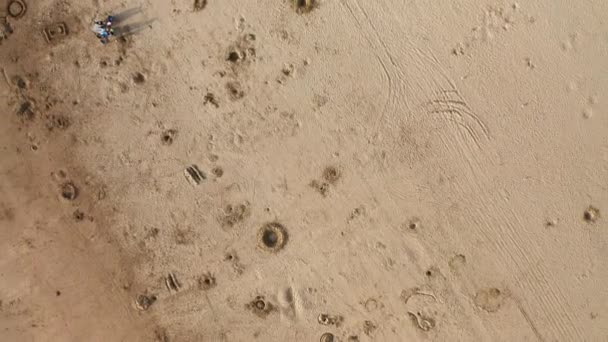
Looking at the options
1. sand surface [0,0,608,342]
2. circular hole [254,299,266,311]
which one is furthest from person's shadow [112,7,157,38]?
circular hole [254,299,266,311]

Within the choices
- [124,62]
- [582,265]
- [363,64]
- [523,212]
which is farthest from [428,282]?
[124,62]

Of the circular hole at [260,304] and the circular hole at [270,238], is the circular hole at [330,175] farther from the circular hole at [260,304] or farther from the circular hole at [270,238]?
the circular hole at [260,304]

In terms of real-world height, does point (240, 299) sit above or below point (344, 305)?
above

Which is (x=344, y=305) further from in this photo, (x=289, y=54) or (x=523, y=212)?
(x=289, y=54)

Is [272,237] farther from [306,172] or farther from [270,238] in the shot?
[306,172]

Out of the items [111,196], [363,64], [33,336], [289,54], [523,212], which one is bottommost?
[523,212]

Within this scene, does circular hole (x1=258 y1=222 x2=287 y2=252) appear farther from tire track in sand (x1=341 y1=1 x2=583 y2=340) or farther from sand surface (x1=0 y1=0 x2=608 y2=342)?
tire track in sand (x1=341 y1=1 x2=583 y2=340)

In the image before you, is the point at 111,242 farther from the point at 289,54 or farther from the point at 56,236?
the point at 289,54
